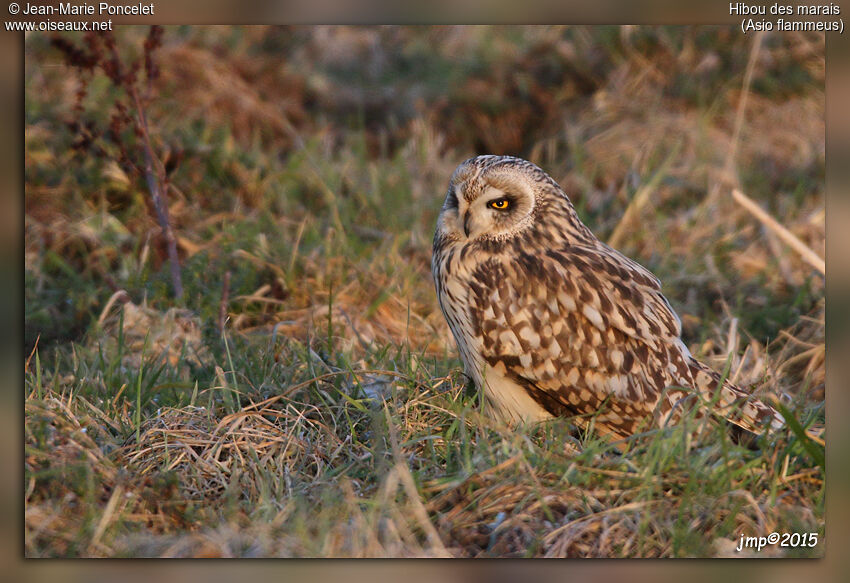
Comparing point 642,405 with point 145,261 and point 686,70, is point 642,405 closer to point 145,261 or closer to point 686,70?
point 145,261

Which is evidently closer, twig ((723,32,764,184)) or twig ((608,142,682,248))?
twig ((608,142,682,248))

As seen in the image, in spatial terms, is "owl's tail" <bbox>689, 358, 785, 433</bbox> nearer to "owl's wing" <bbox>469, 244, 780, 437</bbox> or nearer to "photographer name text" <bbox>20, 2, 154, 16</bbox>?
"owl's wing" <bbox>469, 244, 780, 437</bbox>

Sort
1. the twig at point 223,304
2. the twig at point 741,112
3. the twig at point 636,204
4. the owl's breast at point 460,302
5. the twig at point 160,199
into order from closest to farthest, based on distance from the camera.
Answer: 1. the owl's breast at point 460,302
2. the twig at point 223,304
3. the twig at point 160,199
4. the twig at point 636,204
5. the twig at point 741,112

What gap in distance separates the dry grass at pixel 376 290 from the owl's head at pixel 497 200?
686 millimetres

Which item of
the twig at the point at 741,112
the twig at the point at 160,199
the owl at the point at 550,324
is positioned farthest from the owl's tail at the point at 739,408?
the twig at the point at 741,112

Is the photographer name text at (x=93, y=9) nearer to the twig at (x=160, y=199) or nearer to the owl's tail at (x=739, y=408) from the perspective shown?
the twig at (x=160, y=199)

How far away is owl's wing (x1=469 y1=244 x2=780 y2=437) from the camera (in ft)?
11.4

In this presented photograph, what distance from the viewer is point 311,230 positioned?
17.6 ft

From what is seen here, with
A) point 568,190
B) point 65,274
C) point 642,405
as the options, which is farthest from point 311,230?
point 642,405

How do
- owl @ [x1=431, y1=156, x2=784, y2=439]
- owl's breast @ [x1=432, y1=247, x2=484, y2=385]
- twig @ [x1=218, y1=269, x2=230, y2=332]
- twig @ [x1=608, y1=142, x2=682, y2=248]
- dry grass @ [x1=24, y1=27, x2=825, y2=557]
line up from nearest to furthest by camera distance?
dry grass @ [x1=24, y1=27, x2=825, y2=557], owl @ [x1=431, y1=156, x2=784, y2=439], owl's breast @ [x1=432, y1=247, x2=484, y2=385], twig @ [x1=218, y1=269, x2=230, y2=332], twig @ [x1=608, y1=142, x2=682, y2=248]

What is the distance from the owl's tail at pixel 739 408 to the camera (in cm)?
336

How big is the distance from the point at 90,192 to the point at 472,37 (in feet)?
11.0

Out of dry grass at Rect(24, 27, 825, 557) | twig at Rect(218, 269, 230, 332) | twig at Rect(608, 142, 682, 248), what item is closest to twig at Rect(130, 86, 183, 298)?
dry grass at Rect(24, 27, 825, 557)

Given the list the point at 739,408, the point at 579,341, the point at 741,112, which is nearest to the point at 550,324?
the point at 579,341
